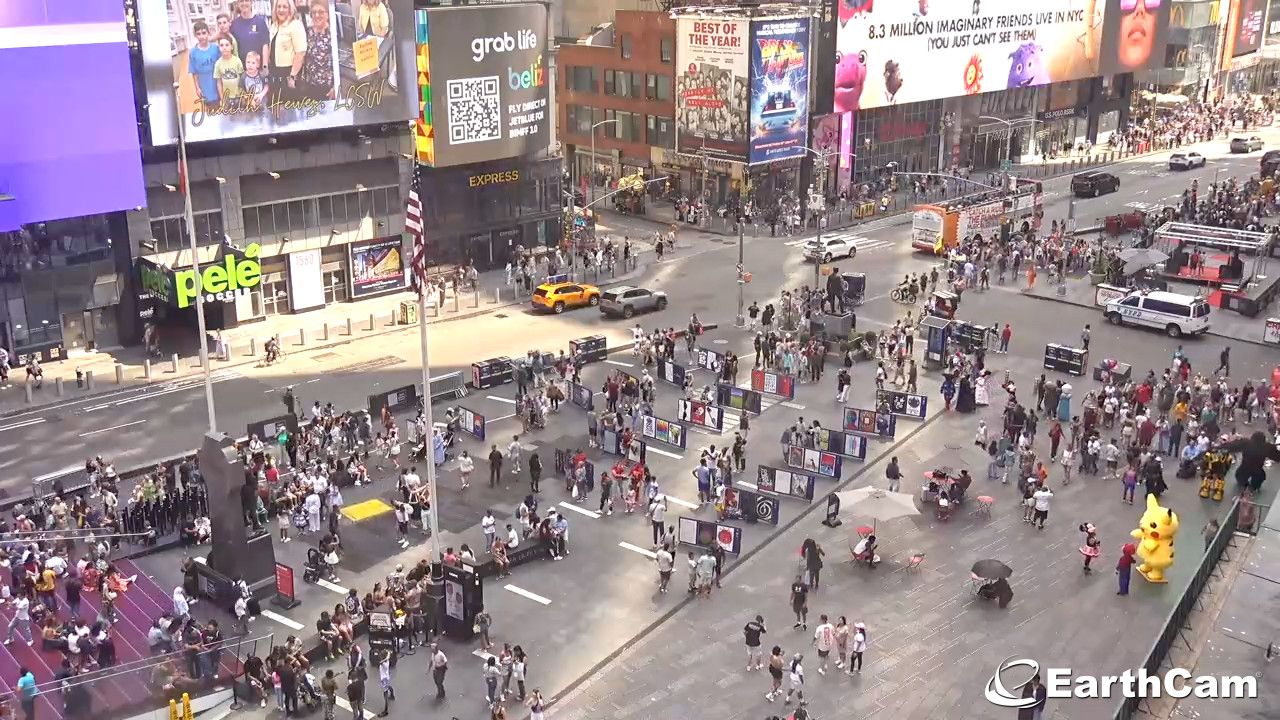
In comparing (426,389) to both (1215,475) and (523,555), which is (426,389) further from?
(1215,475)

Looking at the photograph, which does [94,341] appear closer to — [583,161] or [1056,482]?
[1056,482]

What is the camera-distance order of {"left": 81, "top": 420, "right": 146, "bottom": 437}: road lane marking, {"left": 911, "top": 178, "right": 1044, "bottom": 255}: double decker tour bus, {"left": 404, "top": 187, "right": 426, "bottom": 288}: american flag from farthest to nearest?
{"left": 911, "top": 178, "right": 1044, "bottom": 255}: double decker tour bus → {"left": 81, "top": 420, "right": 146, "bottom": 437}: road lane marking → {"left": 404, "top": 187, "right": 426, "bottom": 288}: american flag

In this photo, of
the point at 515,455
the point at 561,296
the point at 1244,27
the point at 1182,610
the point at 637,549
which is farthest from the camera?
the point at 1244,27

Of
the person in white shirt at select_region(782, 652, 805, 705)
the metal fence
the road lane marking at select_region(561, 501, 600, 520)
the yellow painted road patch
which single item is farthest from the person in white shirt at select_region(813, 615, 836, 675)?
the yellow painted road patch

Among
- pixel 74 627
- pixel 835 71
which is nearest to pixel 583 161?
pixel 835 71

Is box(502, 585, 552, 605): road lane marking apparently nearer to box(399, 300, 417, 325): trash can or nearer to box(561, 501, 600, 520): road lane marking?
box(561, 501, 600, 520): road lane marking

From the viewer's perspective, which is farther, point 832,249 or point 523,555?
point 832,249

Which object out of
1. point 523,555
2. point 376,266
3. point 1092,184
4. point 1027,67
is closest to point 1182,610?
point 523,555

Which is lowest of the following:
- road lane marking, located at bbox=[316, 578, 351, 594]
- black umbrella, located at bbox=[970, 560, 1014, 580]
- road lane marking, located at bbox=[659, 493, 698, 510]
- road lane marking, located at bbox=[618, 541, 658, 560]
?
road lane marking, located at bbox=[316, 578, 351, 594]
